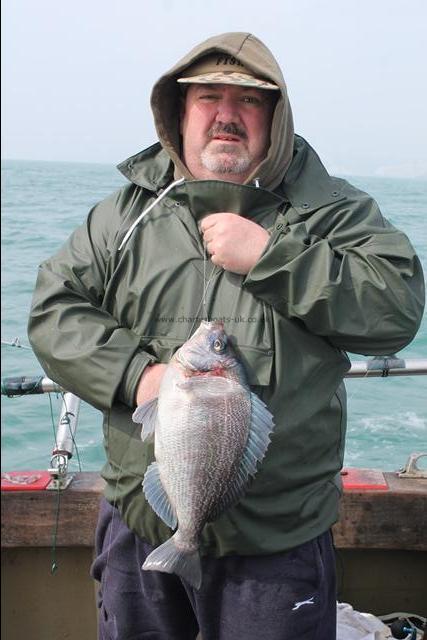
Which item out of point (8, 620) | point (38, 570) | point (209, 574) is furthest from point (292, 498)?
point (8, 620)

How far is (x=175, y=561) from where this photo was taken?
242 cm

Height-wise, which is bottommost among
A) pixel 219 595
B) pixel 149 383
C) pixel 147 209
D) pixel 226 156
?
pixel 219 595

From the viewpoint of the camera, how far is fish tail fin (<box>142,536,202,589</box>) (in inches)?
95.3

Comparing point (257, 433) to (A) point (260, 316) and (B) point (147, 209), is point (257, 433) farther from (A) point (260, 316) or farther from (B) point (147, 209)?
(B) point (147, 209)

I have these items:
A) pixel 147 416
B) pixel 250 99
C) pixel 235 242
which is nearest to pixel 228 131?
pixel 250 99

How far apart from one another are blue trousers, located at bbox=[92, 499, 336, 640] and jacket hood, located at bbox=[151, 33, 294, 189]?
4.64 feet

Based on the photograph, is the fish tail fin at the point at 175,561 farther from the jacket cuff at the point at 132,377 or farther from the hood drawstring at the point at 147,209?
the hood drawstring at the point at 147,209

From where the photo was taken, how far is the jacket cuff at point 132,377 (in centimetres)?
250

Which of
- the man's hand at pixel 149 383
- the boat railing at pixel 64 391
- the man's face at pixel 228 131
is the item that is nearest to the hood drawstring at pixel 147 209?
the man's face at pixel 228 131

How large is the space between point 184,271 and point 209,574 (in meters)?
1.13

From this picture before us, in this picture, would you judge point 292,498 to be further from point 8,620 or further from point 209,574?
point 8,620

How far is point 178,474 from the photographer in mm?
2391

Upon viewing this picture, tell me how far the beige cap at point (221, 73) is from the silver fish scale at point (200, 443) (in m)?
1.15

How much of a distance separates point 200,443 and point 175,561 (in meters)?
0.42
